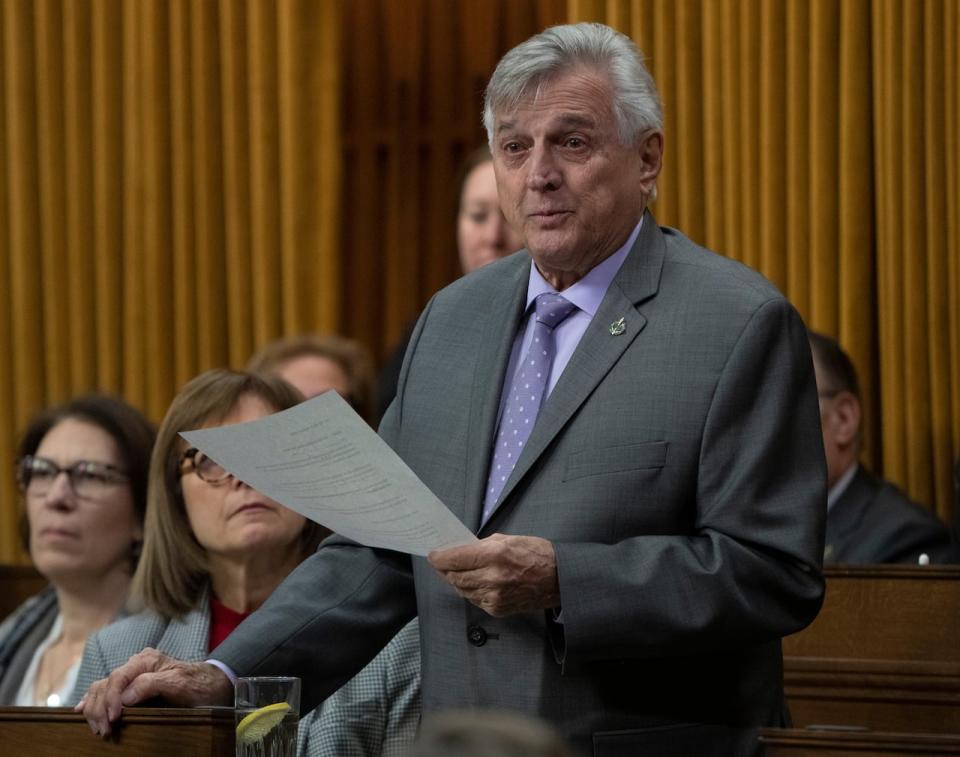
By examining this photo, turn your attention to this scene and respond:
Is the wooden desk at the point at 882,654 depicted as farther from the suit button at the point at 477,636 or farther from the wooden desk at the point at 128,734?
the wooden desk at the point at 128,734

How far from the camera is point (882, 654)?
3.73 meters

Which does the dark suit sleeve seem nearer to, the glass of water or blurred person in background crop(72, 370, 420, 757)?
the glass of water

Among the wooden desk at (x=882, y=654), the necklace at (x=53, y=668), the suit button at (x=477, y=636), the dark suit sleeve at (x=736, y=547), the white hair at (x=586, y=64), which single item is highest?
the white hair at (x=586, y=64)

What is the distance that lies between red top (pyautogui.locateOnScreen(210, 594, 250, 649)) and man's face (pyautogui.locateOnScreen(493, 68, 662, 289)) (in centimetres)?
133

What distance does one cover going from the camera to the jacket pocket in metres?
2.38

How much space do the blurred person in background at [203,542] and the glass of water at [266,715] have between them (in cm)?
115

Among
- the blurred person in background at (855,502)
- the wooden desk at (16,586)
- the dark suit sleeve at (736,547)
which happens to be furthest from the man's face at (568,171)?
the wooden desk at (16,586)

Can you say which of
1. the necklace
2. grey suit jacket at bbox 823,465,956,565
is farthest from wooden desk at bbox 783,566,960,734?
the necklace

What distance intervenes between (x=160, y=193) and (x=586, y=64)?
3200 mm

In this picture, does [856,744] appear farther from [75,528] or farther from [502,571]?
[75,528]

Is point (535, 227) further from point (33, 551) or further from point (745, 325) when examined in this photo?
point (33, 551)

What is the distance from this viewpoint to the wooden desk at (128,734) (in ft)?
7.55

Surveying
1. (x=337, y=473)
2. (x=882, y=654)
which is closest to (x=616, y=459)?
(x=337, y=473)

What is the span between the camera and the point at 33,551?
420 centimetres
